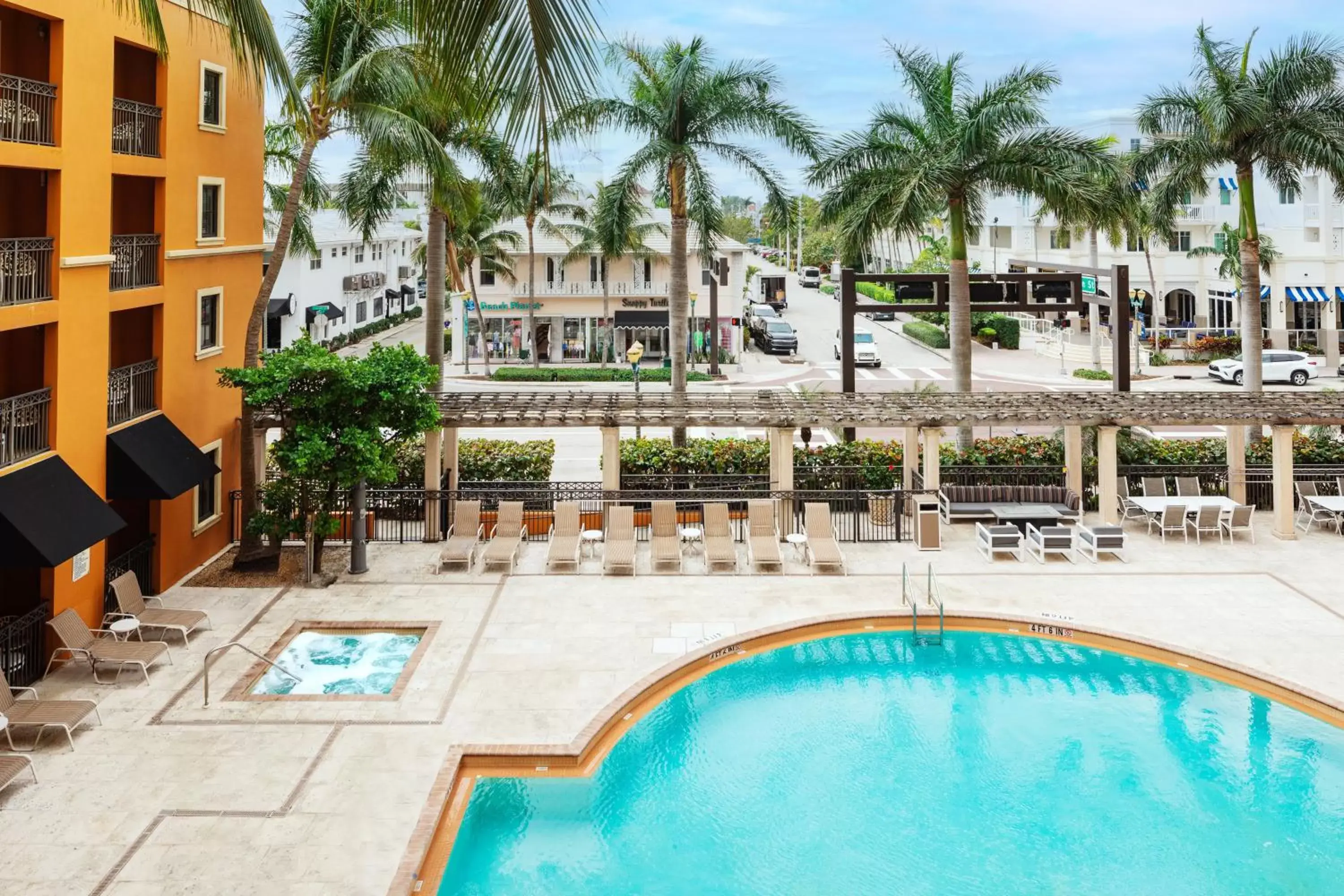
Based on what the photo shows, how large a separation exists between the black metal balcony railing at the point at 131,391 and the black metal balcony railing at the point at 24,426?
5.72 ft

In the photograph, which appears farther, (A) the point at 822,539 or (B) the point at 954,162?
(B) the point at 954,162

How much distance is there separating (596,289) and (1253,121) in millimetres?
31809

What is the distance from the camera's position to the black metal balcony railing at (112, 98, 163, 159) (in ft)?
53.6

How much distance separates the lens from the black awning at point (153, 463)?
15297 millimetres

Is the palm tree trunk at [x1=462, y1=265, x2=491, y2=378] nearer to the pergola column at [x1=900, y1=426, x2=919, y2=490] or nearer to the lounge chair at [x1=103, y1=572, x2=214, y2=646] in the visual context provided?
the pergola column at [x1=900, y1=426, x2=919, y2=490]

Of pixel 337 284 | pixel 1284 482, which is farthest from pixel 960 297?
pixel 337 284

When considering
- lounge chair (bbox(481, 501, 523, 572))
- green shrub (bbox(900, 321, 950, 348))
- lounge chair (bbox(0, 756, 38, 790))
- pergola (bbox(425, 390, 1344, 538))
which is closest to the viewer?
lounge chair (bbox(0, 756, 38, 790))

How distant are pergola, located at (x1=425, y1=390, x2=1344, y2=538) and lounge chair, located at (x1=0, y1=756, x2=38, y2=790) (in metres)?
9.74

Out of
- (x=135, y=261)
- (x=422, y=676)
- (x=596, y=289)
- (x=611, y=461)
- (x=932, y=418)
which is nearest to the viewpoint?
(x=422, y=676)

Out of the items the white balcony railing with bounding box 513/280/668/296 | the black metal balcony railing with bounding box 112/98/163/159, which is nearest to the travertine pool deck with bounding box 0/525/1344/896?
the black metal balcony railing with bounding box 112/98/163/159

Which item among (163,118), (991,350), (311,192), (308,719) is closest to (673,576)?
(308,719)

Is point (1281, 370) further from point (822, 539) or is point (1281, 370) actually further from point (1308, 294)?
point (822, 539)

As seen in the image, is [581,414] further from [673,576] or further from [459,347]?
[459,347]

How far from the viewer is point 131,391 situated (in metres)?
16.5
